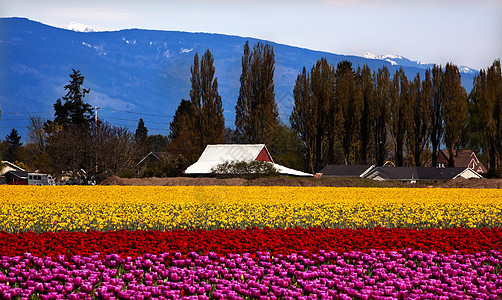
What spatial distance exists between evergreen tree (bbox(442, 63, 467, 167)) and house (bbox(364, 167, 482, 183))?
109 centimetres

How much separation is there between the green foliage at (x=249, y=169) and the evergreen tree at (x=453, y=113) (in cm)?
1993

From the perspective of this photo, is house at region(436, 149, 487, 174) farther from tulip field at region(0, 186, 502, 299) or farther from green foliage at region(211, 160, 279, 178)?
tulip field at region(0, 186, 502, 299)

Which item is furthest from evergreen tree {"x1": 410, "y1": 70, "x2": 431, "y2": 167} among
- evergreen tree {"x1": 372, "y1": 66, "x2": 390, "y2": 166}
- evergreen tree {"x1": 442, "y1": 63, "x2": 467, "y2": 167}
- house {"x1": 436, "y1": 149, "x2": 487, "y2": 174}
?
house {"x1": 436, "y1": 149, "x2": 487, "y2": 174}

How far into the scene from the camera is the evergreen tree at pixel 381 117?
67438 mm

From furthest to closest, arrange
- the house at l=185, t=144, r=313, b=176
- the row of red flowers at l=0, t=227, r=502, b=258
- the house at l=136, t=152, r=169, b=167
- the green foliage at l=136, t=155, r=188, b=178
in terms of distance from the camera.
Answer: the house at l=136, t=152, r=169, b=167
the house at l=185, t=144, r=313, b=176
the green foliage at l=136, t=155, r=188, b=178
the row of red flowers at l=0, t=227, r=502, b=258

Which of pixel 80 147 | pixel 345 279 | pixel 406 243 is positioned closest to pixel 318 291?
pixel 345 279

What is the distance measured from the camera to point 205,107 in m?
67.6

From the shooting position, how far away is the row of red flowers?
1138 centimetres

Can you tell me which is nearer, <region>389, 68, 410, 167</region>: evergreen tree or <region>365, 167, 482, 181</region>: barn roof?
<region>365, 167, 482, 181</region>: barn roof

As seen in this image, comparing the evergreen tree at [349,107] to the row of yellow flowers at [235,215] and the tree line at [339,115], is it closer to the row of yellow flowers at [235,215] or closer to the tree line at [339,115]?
the tree line at [339,115]

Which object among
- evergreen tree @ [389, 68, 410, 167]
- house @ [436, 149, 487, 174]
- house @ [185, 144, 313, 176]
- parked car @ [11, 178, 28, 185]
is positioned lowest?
parked car @ [11, 178, 28, 185]

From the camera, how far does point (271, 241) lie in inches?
480

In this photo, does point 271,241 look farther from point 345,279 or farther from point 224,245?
point 345,279

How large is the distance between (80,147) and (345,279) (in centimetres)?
5450
